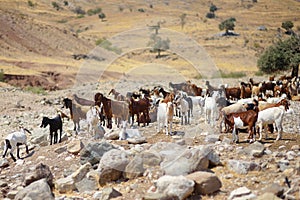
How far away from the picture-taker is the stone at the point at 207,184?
7.93 metres

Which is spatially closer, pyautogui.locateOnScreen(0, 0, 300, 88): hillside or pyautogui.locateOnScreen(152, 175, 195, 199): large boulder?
pyautogui.locateOnScreen(152, 175, 195, 199): large boulder

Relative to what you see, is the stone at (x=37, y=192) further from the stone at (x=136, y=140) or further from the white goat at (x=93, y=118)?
the white goat at (x=93, y=118)

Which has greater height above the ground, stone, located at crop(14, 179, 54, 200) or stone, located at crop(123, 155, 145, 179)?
stone, located at crop(123, 155, 145, 179)

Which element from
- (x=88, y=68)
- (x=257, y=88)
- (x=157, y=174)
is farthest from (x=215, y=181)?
(x=88, y=68)

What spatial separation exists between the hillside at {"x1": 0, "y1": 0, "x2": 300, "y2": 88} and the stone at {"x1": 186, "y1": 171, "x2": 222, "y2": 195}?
28.8m

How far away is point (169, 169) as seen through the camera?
8.70 meters

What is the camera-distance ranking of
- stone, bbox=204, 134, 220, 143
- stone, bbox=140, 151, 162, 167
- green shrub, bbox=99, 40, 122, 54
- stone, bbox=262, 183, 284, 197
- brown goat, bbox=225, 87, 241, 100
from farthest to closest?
1. green shrub, bbox=99, 40, 122, 54
2. brown goat, bbox=225, 87, 241, 100
3. stone, bbox=204, 134, 220, 143
4. stone, bbox=140, 151, 162, 167
5. stone, bbox=262, 183, 284, 197

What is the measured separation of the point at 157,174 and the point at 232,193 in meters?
1.78

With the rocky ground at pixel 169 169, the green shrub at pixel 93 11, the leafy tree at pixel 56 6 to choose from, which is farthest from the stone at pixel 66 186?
the leafy tree at pixel 56 6

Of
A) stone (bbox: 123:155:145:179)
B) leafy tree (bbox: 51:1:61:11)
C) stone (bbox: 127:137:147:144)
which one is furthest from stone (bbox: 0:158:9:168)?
leafy tree (bbox: 51:1:61:11)

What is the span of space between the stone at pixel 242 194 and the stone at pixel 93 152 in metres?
3.61

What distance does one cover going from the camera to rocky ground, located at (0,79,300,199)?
7.90 metres

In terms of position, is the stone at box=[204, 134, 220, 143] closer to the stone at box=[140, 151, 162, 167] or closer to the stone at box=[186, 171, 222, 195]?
the stone at box=[140, 151, 162, 167]

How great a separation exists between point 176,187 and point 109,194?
1.34 m
